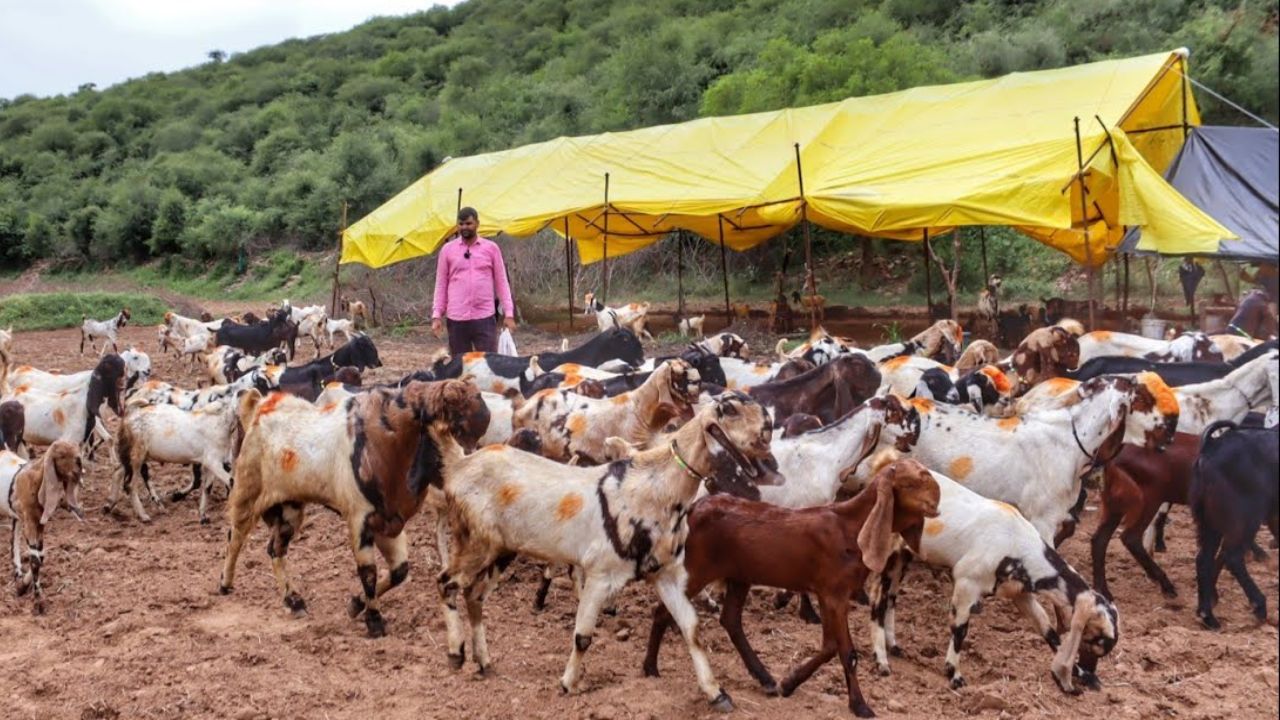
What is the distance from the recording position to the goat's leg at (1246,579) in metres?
5.05

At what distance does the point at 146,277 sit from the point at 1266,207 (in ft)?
153

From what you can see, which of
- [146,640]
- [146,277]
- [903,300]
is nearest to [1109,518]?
[146,640]

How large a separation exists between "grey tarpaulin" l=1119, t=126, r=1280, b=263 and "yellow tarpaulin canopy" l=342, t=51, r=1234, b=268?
0.33 metres

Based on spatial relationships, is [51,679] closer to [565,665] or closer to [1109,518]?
[565,665]

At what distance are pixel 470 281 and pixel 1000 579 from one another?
5677mm

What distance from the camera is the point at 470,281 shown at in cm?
942

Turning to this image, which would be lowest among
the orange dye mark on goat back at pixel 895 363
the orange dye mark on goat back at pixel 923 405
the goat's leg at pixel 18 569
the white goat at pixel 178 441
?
the goat's leg at pixel 18 569

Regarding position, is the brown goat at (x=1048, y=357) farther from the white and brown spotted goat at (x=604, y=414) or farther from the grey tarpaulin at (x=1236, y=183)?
the white and brown spotted goat at (x=604, y=414)

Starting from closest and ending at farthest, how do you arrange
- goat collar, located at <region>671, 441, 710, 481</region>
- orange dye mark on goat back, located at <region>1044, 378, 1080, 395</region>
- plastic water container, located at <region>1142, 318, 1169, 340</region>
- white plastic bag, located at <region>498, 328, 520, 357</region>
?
goat collar, located at <region>671, 441, 710, 481</region>
orange dye mark on goat back, located at <region>1044, 378, 1080, 395</region>
white plastic bag, located at <region>498, 328, 520, 357</region>
plastic water container, located at <region>1142, 318, 1169, 340</region>

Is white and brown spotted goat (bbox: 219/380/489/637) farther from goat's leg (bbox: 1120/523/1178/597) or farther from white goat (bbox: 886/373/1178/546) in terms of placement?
goat's leg (bbox: 1120/523/1178/597)

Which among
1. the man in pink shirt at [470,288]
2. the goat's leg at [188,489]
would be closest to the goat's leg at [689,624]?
the man in pink shirt at [470,288]

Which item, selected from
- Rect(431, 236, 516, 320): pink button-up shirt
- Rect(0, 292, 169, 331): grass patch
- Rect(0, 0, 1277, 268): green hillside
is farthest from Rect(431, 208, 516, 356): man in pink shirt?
Rect(0, 292, 169, 331): grass patch

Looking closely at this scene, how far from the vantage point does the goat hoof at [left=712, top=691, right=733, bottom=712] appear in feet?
15.2

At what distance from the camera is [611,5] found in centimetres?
6047
